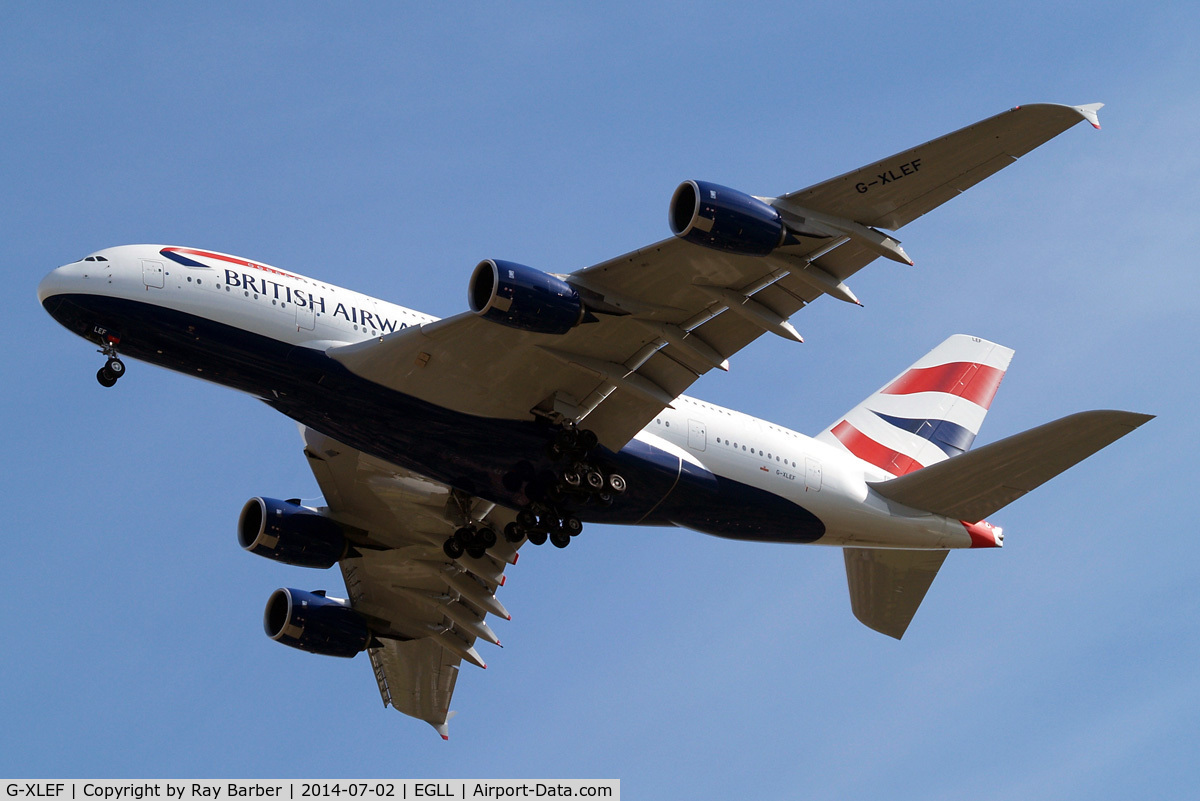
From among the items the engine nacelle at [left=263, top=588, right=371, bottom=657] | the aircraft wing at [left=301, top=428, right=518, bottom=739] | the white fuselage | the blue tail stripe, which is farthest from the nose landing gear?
the blue tail stripe

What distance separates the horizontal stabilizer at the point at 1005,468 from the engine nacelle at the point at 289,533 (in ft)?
42.9

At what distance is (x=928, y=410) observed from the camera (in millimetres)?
34875

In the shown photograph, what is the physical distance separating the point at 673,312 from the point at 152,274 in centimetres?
992

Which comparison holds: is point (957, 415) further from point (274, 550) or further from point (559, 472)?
point (274, 550)

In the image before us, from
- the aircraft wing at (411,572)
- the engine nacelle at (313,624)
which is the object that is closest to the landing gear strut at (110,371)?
the aircraft wing at (411,572)

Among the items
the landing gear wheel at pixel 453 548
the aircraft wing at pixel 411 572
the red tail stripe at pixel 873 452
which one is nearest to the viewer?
the landing gear wheel at pixel 453 548

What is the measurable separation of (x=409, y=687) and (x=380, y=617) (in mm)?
2634

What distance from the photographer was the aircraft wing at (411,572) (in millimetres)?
30969

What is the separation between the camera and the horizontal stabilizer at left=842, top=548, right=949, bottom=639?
32.7m

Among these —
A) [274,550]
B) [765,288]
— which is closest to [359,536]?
[274,550]

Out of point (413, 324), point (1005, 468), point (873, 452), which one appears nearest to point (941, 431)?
point (873, 452)

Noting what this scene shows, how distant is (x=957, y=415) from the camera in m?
35.1

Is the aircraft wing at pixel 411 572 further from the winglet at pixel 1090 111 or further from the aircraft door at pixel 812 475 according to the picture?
the winglet at pixel 1090 111

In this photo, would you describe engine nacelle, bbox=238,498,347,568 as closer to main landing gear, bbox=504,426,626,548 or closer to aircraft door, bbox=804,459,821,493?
main landing gear, bbox=504,426,626,548
